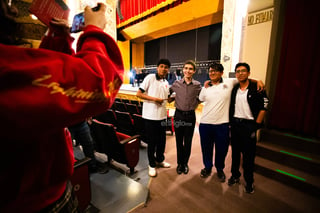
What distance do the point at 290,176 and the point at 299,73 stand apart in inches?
64.1

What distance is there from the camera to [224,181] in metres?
2.10

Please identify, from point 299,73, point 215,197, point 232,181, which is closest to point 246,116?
point 232,181

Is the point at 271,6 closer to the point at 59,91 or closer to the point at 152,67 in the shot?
the point at 59,91

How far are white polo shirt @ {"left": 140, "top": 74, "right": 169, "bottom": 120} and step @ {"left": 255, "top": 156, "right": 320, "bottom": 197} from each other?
1.63 m

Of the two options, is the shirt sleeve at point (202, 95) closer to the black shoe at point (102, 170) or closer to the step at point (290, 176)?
the step at point (290, 176)

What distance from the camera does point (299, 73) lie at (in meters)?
2.54

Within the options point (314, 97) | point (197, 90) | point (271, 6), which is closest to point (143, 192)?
point (197, 90)

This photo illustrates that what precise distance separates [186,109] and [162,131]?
0.49 metres

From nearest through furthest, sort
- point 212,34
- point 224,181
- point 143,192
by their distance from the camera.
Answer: point 143,192, point 224,181, point 212,34

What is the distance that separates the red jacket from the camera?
0.29 meters

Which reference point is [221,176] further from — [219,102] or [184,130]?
[219,102]

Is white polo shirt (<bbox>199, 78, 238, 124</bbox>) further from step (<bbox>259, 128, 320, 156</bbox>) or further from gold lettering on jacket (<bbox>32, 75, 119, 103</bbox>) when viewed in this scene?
gold lettering on jacket (<bbox>32, 75, 119, 103</bbox>)

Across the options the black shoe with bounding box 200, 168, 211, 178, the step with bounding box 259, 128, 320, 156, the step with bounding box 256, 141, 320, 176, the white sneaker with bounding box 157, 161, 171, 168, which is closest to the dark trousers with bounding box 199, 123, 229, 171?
the black shoe with bounding box 200, 168, 211, 178

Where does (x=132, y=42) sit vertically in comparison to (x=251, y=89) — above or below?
above
